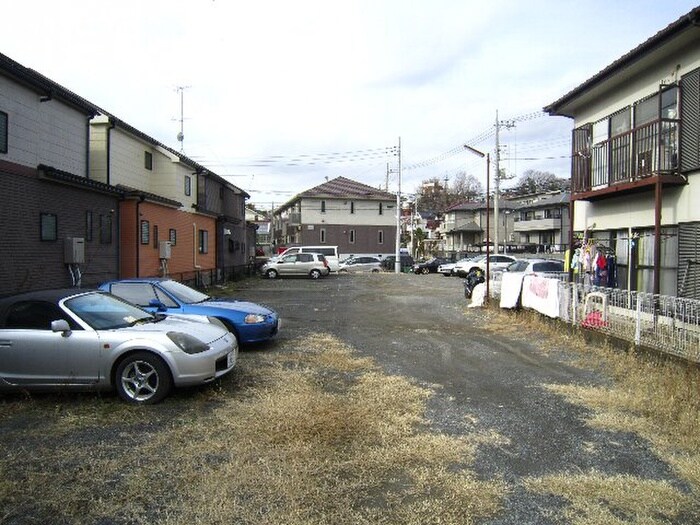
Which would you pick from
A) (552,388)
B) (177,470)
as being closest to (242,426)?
(177,470)

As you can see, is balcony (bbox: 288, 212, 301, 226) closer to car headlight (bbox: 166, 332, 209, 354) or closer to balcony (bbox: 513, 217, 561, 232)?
balcony (bbox: 513, 217, 561, 232)

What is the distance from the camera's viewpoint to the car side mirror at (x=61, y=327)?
18.6 ft

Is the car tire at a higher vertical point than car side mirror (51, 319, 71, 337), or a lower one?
lower

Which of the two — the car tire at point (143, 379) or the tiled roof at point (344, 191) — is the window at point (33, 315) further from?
the tiled roof at point (344, 191)

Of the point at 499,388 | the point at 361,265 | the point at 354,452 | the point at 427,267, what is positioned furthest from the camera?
the point at 361,265

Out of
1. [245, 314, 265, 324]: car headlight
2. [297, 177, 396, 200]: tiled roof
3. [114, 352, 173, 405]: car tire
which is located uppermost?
[297, 177, 396, 200]: tiled roof

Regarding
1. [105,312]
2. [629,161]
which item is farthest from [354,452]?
[629,161]

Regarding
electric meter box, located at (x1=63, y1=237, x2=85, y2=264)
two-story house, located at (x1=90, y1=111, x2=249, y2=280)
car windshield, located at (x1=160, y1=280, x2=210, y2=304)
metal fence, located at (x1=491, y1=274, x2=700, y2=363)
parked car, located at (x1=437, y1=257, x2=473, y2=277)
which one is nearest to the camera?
metal fence, located at (x1=491, y1=274, x2=700, y2=363)

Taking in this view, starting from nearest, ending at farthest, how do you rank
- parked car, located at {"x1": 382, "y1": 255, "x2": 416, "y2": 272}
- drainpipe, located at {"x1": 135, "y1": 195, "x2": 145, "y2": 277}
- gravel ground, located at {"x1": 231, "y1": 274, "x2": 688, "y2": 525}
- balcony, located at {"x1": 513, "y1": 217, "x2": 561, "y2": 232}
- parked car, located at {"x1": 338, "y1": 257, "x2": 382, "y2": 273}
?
gravel ground, located at {"x1": 231, "y1": 274, "x2": 688, "y2": 525}
drainpipe, located at {"x1": 135, "y1": 195, "x2": 145, "y2": 277}
parked car, located at {"x1": 338, "y1": 257, "x2": 382, "y2": 273}
parked car, located at {"x1": 382, "y1": 255, "x2": 416, "y2": 272}
balcony, located at {"x1": 513, "y1": 217, "x2": 561, "y2": 232}

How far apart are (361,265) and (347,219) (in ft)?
43.4

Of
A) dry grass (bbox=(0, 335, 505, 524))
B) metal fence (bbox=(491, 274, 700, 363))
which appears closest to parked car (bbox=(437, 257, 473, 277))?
metal fence (bbox=(491, 274, 700, 363))

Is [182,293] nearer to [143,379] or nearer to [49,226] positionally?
[143,379]

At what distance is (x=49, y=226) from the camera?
1234 centimetres

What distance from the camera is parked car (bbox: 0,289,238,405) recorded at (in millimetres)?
5715
